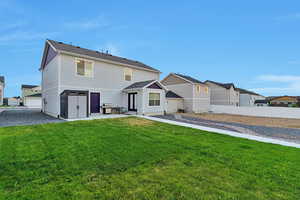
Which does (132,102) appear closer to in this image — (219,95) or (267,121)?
(267,121)

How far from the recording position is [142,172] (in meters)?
3.09

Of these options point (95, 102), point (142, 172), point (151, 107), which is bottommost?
point (142, 172)

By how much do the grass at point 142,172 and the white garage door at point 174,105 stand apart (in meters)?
14.7

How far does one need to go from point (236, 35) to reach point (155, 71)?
1169 centimetres

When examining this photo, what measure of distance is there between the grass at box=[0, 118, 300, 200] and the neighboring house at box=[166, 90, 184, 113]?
48.2 feet

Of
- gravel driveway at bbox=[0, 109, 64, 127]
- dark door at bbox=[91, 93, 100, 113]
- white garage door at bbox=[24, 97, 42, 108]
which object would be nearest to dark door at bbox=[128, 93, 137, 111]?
dark door at bbox=[91, 93, 100, 113]

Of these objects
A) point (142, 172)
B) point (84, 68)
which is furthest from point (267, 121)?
point (84, 68)

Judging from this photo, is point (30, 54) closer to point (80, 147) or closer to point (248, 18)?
point (80, 147)

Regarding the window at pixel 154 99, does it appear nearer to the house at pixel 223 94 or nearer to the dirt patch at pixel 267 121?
the dirt patch at pixel 267 121

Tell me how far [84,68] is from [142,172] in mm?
12413

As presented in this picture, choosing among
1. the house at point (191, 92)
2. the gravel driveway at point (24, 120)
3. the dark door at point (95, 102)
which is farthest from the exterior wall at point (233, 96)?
the gravel driveway at point (24, 120)

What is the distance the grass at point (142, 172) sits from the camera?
2.37 m

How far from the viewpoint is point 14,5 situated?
13.2 metres

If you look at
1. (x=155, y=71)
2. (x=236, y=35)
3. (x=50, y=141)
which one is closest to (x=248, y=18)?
(x=236, y=35)
